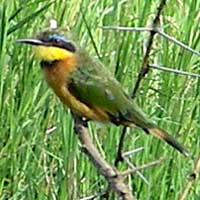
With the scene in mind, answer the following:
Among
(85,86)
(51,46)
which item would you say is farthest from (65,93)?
(51,46)

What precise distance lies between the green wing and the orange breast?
1 centimetres

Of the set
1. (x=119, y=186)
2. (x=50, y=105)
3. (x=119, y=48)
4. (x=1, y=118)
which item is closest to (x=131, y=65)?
(x=119, y=48)

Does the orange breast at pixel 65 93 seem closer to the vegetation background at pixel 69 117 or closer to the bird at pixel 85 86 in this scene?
the bird at pixel 85 86

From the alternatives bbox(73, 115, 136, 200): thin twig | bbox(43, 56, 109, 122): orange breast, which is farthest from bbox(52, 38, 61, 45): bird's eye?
bbox(73, 115, 136, 200): thin twig

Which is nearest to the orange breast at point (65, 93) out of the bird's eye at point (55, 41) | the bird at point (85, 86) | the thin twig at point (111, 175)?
the bird at point (85, 86)

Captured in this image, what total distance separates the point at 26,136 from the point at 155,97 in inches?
15.1

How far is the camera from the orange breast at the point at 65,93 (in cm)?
167

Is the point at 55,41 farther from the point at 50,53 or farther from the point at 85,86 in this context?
the point at 85,86

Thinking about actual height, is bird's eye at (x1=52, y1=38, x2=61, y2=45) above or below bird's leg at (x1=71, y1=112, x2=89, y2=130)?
above

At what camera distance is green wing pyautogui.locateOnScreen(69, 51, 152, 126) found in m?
1.64

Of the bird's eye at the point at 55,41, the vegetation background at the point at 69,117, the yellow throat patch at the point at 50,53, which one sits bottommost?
the vegetation background at the point at 69,117

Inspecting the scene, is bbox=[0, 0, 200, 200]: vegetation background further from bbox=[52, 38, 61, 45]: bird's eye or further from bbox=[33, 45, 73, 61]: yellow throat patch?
bbox=[52, 38, 61, 45]: bird's eye

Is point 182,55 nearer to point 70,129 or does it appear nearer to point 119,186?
point 70,129

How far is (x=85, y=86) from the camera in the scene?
1.72 meters
